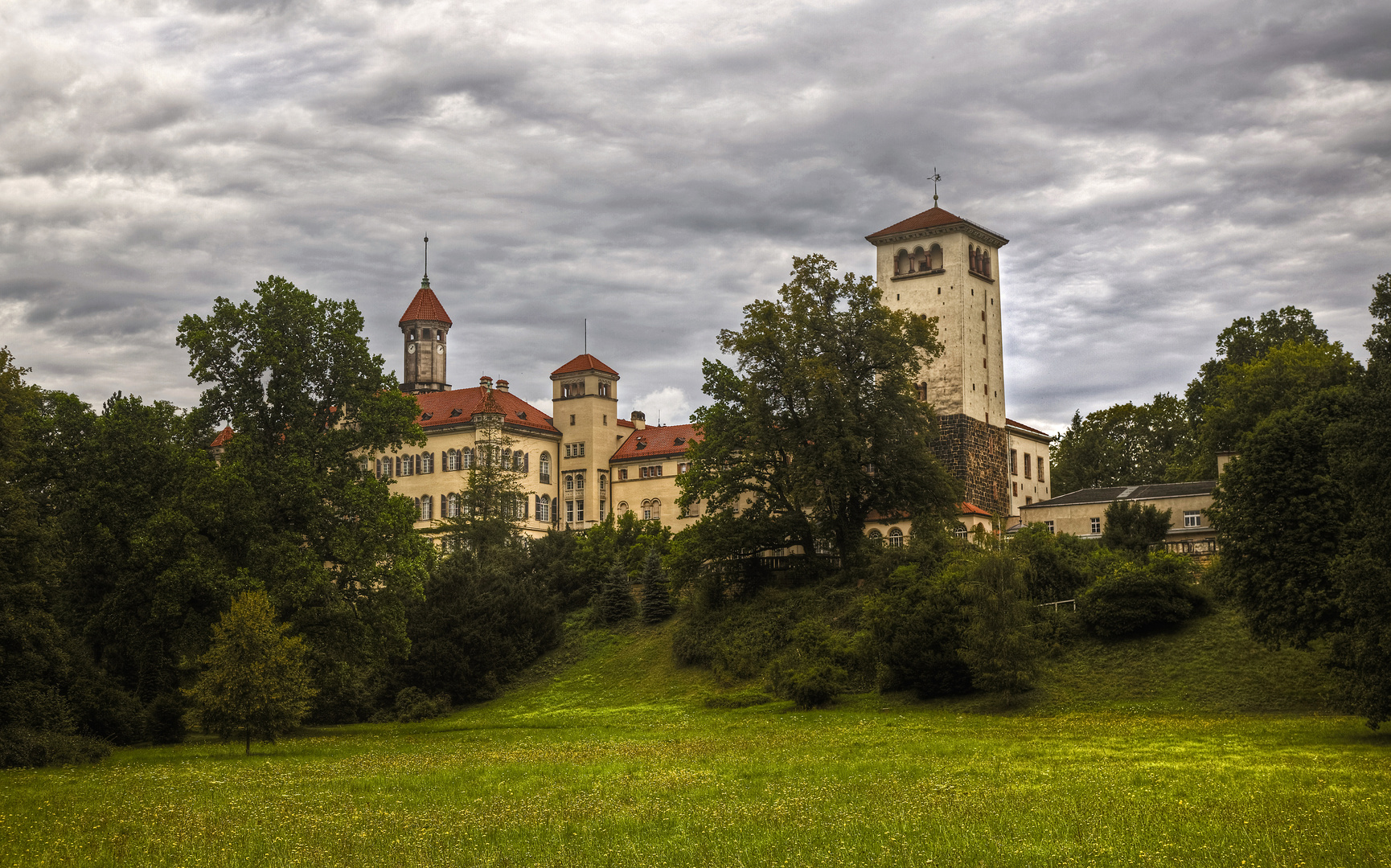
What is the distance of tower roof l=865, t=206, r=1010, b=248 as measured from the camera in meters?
80.9

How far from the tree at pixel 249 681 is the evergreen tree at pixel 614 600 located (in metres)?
32.2

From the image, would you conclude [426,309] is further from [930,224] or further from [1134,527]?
[1134,527]

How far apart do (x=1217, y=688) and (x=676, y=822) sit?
26.1 meters

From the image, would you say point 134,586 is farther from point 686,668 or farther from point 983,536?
point 983,536

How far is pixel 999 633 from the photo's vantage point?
39.9 metres

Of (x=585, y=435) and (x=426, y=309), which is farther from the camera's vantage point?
(x=426, y=309)

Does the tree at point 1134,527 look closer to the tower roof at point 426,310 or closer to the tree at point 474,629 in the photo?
the tree at point 474,629

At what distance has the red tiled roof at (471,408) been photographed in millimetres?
101688

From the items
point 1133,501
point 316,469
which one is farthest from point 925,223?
point 316,469

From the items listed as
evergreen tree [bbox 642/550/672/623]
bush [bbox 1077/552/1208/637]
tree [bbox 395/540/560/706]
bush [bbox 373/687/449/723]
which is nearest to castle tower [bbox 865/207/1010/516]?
evergreen tree [bbox 642/550/672/623]

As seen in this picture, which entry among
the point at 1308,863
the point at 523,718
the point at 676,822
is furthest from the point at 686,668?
the point at 1308,863

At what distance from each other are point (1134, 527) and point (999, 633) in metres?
20.5

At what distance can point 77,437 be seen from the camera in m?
41.8

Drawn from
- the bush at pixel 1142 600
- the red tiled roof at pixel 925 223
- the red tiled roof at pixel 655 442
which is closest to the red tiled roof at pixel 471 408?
the red tiled roof at pixel 655 442
